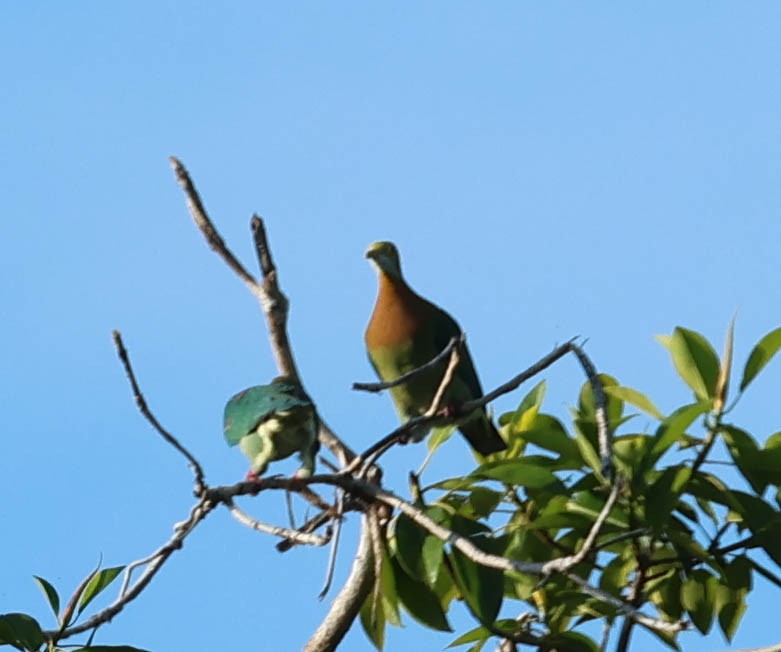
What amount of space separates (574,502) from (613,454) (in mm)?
154

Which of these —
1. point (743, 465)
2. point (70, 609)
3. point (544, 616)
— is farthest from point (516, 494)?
point (70, 609)

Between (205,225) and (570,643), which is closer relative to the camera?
(570,643)

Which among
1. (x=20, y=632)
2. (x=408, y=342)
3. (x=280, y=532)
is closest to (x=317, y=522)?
(x=280, y=532)

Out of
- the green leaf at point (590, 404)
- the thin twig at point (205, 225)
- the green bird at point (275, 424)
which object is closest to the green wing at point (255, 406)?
the green bird at point (275, 424)

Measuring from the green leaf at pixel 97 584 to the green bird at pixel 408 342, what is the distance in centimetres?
190

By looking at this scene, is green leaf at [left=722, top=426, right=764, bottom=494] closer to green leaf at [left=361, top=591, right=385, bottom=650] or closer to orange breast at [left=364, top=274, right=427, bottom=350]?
green leaf at [left=361, top=591, right=385, bottom=650]

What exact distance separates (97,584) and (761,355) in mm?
1358

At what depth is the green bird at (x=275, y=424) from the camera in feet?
10.5

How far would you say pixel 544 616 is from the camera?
2854mm

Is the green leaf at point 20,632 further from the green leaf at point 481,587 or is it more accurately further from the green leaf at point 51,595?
the green leaf at point 481,587

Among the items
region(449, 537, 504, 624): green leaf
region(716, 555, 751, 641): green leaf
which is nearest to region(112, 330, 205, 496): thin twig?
region(449, 537, 504, 624): green leaf

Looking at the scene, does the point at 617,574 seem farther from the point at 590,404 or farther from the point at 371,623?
the point at 371,623

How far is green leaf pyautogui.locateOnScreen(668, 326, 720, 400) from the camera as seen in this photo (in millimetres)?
2707

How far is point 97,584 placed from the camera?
2.71 metres
